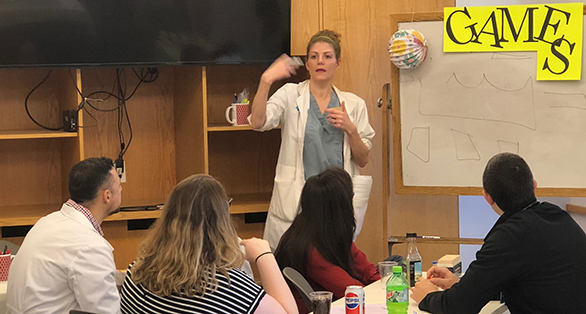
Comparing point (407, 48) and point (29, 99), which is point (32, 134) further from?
point (407, 48)

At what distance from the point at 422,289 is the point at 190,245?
2.81ft

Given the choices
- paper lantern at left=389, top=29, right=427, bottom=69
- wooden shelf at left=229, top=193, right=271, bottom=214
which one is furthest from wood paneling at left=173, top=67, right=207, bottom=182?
paper lantern at left=389, top=29, right=427, bottom=69

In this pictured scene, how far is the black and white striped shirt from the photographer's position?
68.3 inches

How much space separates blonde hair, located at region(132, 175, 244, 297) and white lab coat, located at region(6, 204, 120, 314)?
0.16m

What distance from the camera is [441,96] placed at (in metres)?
3.52

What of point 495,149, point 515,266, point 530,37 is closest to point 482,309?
point 515,266

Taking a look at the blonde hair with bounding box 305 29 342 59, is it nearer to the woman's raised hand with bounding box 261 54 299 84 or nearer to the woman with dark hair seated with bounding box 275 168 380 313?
the woman's raised hand with bounding box 261 54 299 84

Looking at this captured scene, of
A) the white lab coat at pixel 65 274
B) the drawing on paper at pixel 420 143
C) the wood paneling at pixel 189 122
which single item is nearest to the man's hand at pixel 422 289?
the white lab coat at pixel 65 274

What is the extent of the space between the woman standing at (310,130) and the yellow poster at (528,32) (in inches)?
24.4

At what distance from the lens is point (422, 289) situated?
2266 mm

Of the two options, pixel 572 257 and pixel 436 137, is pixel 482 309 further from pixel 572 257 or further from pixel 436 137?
pixel 436 137

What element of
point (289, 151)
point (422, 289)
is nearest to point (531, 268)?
point (422, 289)

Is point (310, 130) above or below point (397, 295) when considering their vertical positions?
above

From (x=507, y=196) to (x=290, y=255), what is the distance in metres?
0.81
